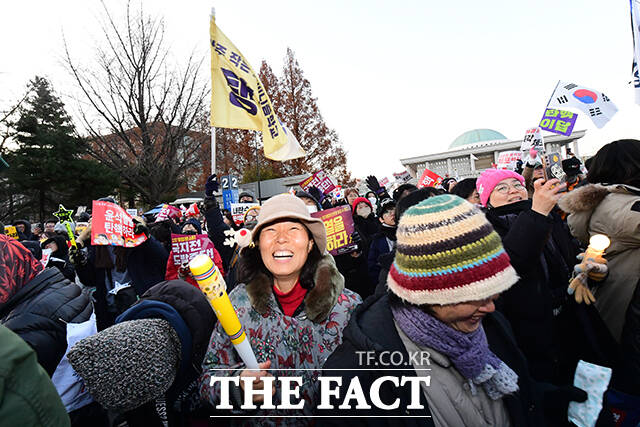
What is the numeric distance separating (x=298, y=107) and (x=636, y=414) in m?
27.8

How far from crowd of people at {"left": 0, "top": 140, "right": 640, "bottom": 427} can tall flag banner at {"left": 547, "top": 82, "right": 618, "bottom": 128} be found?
361cm

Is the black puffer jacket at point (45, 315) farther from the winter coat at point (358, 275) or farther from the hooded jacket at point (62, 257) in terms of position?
the hooded jacket at point (62, 257)

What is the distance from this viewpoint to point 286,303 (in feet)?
6.29

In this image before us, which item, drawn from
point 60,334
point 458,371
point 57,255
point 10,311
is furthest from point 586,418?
point 57,255

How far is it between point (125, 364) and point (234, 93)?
16.7ft

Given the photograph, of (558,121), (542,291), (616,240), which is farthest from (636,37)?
(542,291)

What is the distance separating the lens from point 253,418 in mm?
1637

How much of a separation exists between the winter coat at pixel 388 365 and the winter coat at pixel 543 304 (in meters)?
0.64

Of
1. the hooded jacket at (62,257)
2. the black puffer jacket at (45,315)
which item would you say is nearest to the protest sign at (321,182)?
the hooded jacket at (62,257)

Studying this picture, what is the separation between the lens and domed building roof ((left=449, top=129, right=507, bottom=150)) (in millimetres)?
47469

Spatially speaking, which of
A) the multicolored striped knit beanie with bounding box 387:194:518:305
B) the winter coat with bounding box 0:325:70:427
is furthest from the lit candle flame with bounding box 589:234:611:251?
the winter coat with bounding box 0:325:70:427

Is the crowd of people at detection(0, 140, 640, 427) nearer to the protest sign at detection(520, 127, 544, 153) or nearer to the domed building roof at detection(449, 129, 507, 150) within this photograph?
the protest sign at detection(520, 127, 544, 153)

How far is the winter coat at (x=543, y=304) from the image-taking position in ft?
6.38

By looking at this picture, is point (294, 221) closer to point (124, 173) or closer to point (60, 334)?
point (60, 334)
